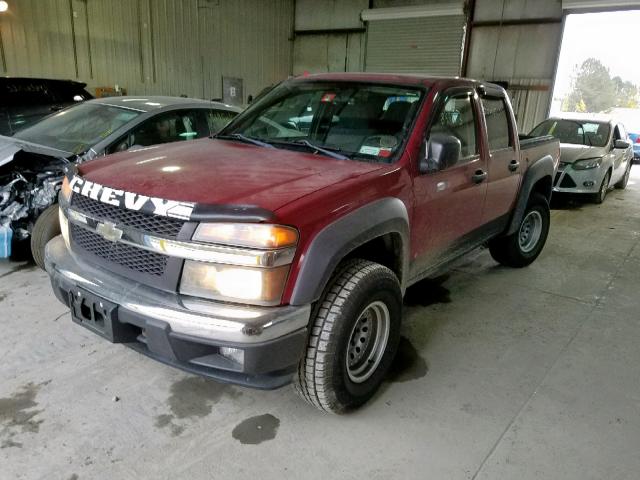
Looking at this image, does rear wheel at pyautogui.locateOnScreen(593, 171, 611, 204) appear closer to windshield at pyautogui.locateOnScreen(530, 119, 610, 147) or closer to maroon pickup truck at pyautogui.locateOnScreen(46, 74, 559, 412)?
windshield at pyautogui.locateOnScreen(530, 119, 610, 147)

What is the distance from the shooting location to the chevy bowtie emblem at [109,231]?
212 cm

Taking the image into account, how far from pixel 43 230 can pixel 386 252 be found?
2.75m

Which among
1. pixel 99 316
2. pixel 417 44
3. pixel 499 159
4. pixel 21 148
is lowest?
pixel 99 316

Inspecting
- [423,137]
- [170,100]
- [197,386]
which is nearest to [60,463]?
[197,386]

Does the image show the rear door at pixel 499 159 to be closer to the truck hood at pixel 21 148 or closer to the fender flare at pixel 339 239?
the fender flare at pixel 339 239

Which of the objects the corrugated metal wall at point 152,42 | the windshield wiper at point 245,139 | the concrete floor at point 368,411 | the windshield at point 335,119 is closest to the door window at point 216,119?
the windshield at point 335,119

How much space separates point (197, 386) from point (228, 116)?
11.2ft

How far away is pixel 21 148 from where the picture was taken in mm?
3961

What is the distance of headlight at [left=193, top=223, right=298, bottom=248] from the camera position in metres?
1.88

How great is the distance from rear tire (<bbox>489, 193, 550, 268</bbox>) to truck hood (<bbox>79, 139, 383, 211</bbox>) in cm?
249

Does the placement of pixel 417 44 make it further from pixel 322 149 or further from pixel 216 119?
pixel 322 149

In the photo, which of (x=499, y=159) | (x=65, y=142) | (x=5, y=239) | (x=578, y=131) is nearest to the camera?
(x=499, y=159)

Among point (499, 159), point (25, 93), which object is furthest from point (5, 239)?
point (499, 159)

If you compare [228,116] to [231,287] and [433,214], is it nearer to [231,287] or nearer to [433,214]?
[433,214]
